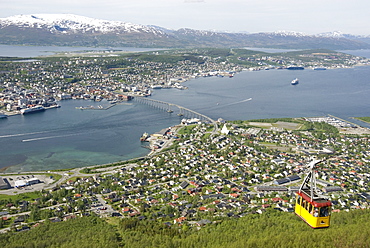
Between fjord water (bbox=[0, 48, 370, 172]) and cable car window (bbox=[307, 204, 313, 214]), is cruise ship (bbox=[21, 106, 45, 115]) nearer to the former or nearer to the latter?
fjord water (bbox=[0, 48, 370, 172])

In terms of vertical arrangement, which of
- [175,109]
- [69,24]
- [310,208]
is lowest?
[175,109]

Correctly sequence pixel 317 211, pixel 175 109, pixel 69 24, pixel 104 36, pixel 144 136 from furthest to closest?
pixel 69 24, pixel 104 36, pixel 175 109, pixel 144 136, pixel 317 211

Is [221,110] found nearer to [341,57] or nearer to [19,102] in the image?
[19,102]

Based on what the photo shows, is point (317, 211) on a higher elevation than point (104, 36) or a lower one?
lower

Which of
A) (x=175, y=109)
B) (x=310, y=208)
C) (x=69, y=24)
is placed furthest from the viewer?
(x=69, y=24)

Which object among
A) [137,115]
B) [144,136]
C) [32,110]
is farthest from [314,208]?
[32,110]

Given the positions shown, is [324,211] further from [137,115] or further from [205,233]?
[137,115]

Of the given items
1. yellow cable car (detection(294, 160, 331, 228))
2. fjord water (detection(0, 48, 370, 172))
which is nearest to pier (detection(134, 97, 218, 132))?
fjord water (detection(0, 48, 370, 172))

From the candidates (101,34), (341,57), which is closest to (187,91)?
(341,57)

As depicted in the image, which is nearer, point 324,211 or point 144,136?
point 324,211
